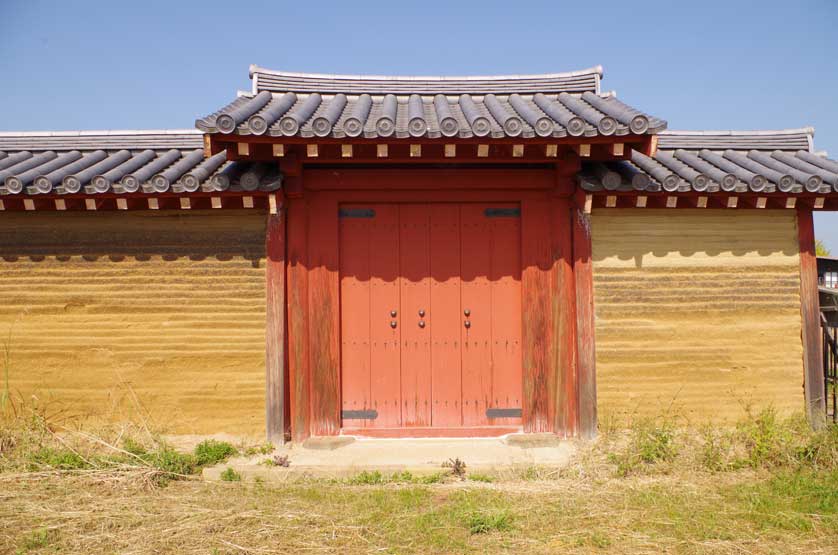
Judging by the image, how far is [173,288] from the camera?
A: 627 cm

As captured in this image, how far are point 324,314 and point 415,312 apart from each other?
976mm

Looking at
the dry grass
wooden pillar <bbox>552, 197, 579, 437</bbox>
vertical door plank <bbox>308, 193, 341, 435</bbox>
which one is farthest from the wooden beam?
wooden pillar <bbox>552, 197, 579, 437</bbox>

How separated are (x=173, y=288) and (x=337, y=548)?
3488 mm

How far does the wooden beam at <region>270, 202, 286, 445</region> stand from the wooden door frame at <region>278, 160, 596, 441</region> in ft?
0.36

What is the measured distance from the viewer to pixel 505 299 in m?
6.44

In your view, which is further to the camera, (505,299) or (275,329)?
(505,299)

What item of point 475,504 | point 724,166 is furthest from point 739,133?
point 475,504

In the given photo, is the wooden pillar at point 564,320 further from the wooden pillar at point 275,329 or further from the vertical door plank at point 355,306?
the wooden pillar at point 275,329

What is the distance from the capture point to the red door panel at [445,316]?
6395 millimetres

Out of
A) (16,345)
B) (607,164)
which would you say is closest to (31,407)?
(16,345)

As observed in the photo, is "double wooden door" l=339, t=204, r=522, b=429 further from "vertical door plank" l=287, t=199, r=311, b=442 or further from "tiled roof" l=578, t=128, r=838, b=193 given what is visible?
"tiled roof" l=578, t=128, r=838, b=193

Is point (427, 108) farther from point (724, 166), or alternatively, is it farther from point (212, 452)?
point (212, 452)

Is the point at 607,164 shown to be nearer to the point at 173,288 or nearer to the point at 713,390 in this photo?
the point at 713,390

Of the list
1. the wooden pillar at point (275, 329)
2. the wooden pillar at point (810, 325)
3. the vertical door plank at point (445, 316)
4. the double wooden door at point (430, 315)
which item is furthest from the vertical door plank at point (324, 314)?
the wooden pillar at point (810, 325)
